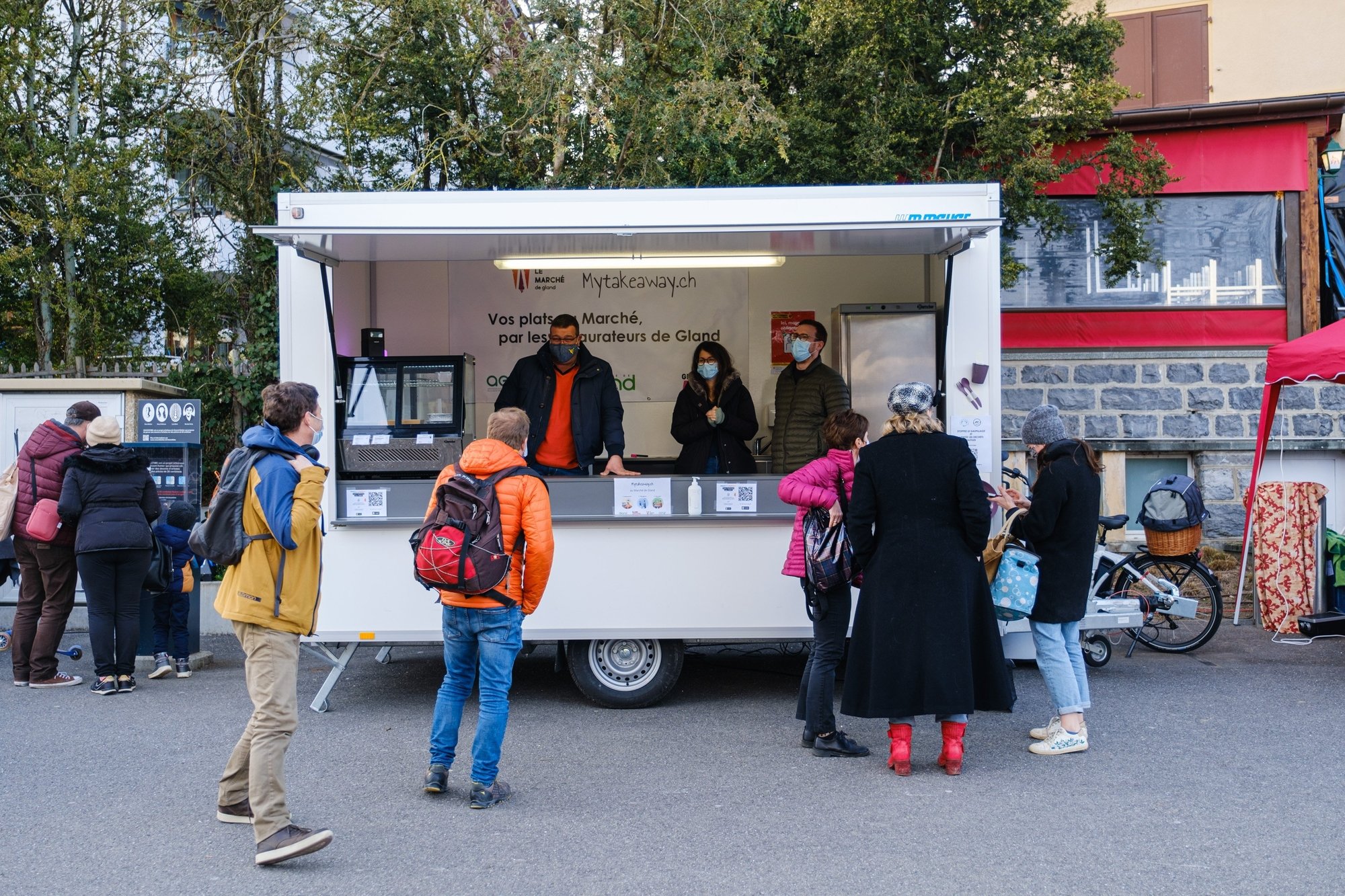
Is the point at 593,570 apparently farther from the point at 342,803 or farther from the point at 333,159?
the point at 333,159

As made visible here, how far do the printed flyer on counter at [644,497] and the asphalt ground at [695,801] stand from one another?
3.63ft

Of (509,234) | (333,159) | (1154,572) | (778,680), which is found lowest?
(778,680)

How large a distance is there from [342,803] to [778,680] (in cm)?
318

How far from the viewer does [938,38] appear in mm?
9961

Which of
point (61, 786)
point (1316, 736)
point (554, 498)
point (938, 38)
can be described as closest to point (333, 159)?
point (938, 38)

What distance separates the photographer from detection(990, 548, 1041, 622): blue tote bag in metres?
5.44

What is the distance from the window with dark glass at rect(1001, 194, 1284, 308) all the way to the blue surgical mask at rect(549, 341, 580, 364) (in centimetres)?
588

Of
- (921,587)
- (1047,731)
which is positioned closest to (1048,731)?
(1047,731)

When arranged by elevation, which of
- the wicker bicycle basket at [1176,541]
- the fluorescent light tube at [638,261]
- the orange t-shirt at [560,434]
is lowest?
the wicker bicycle basket at [1176,541]

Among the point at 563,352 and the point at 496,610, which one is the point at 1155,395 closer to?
the point at 563,352

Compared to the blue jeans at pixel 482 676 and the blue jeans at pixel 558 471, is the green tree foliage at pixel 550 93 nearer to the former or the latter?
the blue jeans at pixel 558 471

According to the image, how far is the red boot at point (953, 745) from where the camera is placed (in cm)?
516

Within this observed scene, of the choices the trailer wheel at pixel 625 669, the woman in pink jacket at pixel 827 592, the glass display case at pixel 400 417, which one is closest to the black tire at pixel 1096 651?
the woman in pink jacket at pixel 827 592

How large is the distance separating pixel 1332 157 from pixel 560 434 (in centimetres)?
849
